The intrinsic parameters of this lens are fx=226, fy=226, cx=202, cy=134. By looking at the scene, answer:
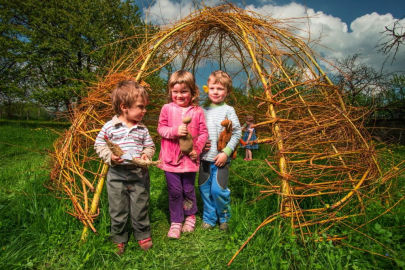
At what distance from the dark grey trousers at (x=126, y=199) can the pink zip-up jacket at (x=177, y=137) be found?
305mm

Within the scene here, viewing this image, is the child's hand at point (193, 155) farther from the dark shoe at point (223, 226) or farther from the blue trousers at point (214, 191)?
the dark shoe at point (223, 226)

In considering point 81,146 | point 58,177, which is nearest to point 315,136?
point 81,146

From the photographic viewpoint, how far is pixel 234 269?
74.4 inches

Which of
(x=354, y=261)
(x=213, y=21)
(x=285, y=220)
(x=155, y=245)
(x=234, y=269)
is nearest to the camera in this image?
(x=354, y=261)

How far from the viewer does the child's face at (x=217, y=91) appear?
248cm

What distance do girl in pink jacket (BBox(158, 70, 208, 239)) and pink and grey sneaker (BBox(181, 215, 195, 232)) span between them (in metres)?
0.08

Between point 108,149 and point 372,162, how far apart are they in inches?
99.9

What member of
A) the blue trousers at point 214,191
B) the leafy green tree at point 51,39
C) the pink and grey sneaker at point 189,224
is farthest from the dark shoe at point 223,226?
the leafy green tree at point 51,39

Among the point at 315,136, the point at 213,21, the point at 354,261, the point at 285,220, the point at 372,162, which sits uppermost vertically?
the point at 213,21

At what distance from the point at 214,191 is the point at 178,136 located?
74 cm

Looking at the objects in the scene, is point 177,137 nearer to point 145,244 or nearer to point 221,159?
point 221,159

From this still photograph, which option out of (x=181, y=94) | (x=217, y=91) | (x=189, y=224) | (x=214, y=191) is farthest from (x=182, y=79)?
(x=189, y=224)

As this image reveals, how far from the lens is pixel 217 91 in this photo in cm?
249

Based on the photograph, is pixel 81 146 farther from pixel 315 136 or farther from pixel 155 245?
pixel 315 136
